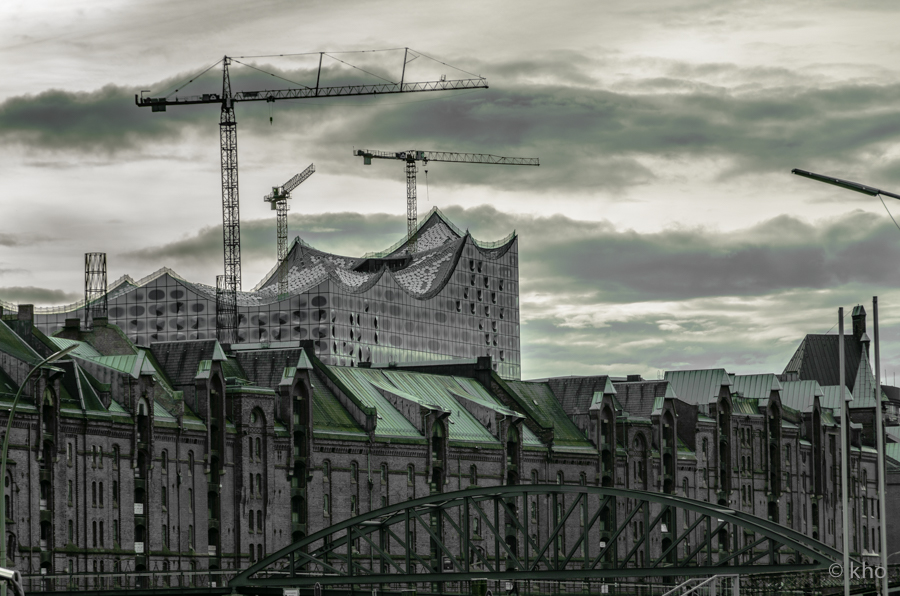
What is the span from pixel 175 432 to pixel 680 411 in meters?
66.0

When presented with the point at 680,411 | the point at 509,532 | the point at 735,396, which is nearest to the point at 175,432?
the point at 509,532

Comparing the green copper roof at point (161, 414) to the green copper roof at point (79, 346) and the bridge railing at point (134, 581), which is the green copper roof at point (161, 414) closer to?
the green copper roof at point (79, 346)

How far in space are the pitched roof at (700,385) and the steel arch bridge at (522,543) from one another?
12.1 metres

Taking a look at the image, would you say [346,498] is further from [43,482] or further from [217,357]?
[43,482]

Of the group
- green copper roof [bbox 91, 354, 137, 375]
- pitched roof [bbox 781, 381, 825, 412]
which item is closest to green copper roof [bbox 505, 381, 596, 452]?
pitched roof [bbox 781, 381, 825, 412]

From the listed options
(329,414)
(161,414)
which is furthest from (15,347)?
(329,414)

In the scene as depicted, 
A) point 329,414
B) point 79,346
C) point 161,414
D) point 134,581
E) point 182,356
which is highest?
point 79,346

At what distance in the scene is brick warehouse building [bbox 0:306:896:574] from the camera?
348ft

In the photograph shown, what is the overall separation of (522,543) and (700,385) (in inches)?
1499

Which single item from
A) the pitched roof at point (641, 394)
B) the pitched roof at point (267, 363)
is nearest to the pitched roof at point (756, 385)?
the pitched roof at point (641, 394)

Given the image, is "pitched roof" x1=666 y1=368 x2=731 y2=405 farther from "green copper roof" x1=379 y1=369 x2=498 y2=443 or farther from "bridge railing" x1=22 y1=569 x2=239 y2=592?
"bridge railing" x1=22 y1=569 x2=239 y2=592

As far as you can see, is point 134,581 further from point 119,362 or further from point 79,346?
point 79,346

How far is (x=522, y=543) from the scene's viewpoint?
143875 mm

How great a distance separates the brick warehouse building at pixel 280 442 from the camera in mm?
106062
